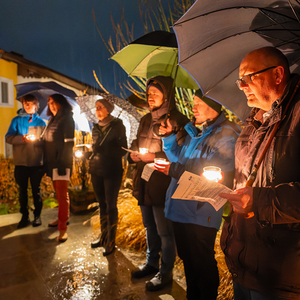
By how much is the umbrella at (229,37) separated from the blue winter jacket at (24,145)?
335 centimetres

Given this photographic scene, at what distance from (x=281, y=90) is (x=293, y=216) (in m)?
0.66

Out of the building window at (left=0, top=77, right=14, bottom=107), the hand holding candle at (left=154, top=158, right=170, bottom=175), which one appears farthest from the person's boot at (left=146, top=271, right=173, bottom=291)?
the building window at (left=0, top=77, right=14, bottom=107)

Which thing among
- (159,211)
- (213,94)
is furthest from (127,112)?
(213,94)

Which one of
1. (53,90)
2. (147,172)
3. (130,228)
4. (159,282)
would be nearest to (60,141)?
(53,90)

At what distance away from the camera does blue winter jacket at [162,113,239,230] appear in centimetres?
186

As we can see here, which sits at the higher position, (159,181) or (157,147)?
(157,147)

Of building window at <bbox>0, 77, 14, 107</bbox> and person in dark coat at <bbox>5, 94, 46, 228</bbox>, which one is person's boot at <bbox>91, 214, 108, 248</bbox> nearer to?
person in dark coat at <bbox>5, 94, 46, 228</bbox>

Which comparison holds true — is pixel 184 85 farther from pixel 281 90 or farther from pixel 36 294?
pixel 36 294

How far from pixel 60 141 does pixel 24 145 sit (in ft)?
2.95

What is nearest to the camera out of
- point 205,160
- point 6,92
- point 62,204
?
Result: point 205,160

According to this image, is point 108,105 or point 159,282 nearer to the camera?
point 159,282

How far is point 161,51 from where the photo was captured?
294cm

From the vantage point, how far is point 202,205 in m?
1.97

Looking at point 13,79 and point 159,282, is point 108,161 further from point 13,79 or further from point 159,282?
point 13,79
